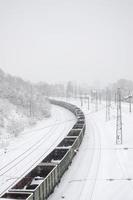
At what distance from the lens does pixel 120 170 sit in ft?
106

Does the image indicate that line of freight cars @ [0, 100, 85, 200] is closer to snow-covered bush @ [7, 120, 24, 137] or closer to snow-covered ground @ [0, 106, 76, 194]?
snow-covered ground @ [0, 106, 76, 194]

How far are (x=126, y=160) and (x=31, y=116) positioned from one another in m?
49.7

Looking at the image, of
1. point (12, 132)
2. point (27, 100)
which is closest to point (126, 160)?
point (12, 132)

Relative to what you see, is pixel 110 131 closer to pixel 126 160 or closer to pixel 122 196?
pixel 126 160

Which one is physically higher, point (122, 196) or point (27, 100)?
point (27, 100)

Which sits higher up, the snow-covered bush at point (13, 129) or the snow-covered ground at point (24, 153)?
the snow-covered bush at point (13, 129)

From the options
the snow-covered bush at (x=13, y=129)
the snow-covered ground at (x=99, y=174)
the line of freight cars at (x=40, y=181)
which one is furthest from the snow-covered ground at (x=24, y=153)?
the snow-covered ground at (x=99, y=174)

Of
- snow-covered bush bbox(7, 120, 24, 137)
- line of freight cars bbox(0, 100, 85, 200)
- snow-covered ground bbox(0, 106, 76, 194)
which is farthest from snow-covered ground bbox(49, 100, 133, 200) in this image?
snow-covered bush bbox(7, 120, 24, 137)

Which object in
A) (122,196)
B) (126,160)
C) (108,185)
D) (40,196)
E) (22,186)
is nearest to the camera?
(40,196)

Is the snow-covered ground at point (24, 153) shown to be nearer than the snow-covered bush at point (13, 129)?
Yes

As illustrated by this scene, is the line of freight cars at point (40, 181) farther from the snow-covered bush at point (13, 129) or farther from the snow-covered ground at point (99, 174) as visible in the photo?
the snow-covered bush at point (13, 129)

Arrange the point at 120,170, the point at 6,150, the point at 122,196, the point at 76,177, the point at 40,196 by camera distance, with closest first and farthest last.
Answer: the point at 40,196 → the point at 122,196 → the point at 76,177 → the point at 120,170 → the point at 6,150

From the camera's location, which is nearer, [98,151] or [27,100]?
[98,151]

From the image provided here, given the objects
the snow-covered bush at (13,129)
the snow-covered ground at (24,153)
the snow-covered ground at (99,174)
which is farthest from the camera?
the snow-covered bush at (13,129)
